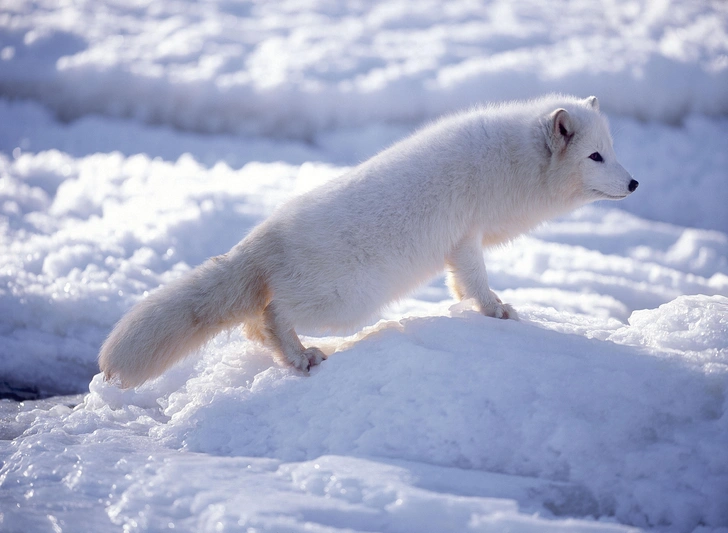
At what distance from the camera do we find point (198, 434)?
2.41 metres

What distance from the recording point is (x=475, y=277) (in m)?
2.86

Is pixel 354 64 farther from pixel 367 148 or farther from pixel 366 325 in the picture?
pixel 366 325

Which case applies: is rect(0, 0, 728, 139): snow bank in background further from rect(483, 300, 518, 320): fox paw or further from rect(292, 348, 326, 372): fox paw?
rect(292, 348, 326, 372): fox paw

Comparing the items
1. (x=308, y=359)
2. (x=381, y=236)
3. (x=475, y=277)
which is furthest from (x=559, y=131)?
(x=308, y=359)

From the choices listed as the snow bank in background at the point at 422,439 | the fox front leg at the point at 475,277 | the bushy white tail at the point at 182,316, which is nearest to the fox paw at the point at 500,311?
the fox front leg at the point at 475,277

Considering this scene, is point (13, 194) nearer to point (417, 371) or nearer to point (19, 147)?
point (19, 147)

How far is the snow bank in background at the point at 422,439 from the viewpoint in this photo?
1.91 meters

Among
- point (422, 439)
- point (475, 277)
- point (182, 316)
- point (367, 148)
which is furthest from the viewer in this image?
point (367, 148)

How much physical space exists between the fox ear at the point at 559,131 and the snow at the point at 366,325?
772mm

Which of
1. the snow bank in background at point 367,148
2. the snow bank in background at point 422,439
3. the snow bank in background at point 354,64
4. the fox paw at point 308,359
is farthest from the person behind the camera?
the snow bank in background at point 354,64

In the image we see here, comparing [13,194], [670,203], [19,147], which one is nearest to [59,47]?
[19,147]

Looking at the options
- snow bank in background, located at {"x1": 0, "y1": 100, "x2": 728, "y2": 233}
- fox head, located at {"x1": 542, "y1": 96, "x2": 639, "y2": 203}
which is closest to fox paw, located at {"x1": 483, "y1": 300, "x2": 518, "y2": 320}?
fox head, located at {"x1": 542, "y1": 96, "x2": 639, "y2": 203}

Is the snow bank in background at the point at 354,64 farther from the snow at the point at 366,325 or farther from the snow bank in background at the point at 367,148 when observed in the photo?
the snow bank in background at the point at 367,148

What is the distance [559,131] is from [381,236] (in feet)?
3.15
